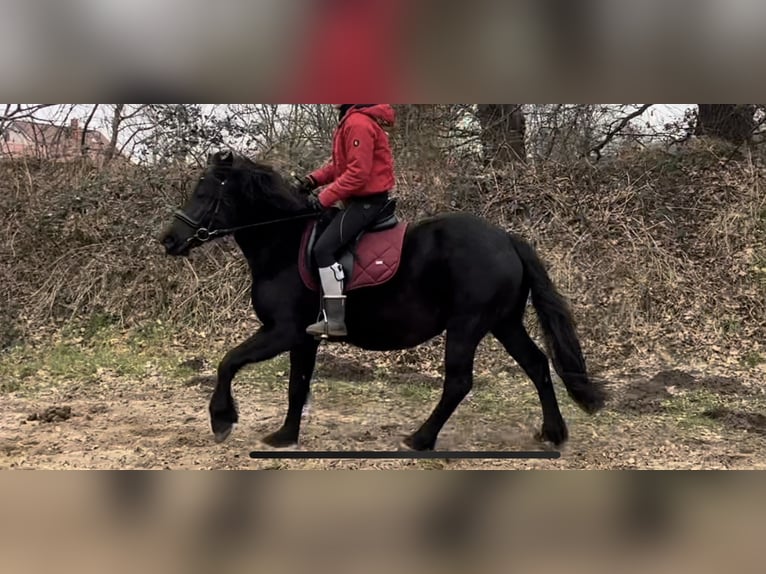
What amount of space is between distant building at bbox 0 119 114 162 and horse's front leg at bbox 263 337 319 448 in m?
4.77

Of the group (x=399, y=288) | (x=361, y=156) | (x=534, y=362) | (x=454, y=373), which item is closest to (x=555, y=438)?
(x=534, y=362)

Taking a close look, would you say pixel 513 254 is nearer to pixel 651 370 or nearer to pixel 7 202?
pixel 651 370

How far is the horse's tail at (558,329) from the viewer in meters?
3.42

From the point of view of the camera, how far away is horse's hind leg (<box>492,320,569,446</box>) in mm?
3564

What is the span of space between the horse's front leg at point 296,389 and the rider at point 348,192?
42cm

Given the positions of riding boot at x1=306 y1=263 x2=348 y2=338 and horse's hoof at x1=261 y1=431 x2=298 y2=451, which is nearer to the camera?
riding boot at x1=306 y1=263 x2=348 y2=338

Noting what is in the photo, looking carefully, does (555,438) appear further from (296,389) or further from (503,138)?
(503,138)

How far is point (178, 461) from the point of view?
3.92 metres

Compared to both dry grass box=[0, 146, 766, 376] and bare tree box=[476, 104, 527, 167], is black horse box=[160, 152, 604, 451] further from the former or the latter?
bare tree box=[476, 104, 527, 167]

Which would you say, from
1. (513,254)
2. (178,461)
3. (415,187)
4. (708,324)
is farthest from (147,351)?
(708,324)

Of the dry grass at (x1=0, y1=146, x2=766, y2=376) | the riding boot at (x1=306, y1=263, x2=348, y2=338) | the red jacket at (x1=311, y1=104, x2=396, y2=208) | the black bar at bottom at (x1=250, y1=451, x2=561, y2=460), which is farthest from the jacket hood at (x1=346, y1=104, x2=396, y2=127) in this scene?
the dry grass at (x1=0, y1=146, x2=766, y2=376)
